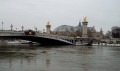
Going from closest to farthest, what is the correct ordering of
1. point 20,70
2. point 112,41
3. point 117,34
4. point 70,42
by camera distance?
point 20,70, point 70,42, point 112,41, point 117,34

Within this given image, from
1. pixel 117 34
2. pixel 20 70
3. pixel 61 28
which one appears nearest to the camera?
pixel 20 70

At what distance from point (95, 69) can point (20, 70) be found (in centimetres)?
538

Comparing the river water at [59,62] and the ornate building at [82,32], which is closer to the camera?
the river water at [59,62]

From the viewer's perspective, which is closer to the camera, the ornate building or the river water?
the river water

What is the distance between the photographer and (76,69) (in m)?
13.0

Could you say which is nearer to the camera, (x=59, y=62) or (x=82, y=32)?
(x=59, y=62)

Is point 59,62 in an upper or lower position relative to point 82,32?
lower

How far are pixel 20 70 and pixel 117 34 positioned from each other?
83.6 m

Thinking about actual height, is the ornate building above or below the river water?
above

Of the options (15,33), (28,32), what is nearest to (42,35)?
(28,32)

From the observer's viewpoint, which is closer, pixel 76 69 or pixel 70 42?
pixel 76 69

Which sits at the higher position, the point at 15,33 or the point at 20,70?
the point at 15,33

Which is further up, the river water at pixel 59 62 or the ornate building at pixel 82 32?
the ornate building at pixel 82 32

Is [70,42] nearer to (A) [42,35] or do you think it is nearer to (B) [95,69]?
Result: (A) [42,35]
